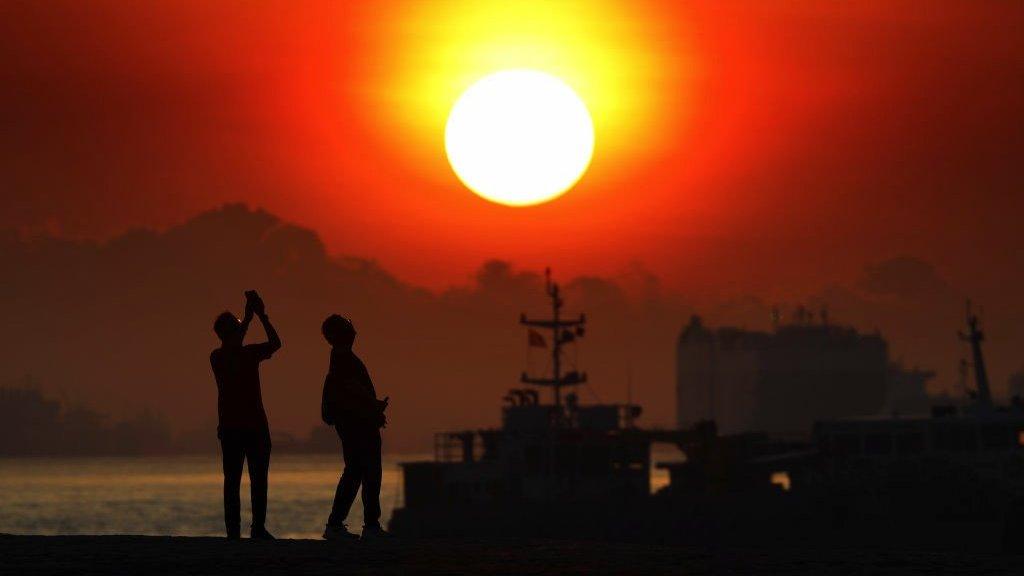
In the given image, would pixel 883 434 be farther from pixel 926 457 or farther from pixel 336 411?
→ pixel 336 411

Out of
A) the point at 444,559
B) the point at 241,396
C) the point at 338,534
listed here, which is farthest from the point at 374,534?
the point at 444,559

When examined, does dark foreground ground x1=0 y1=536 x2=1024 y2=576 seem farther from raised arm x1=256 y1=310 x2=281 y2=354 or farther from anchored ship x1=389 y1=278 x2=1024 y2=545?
anchored ship x1=389 y1=278 x2=1024 y2=545

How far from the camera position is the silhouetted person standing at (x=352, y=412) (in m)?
18.8

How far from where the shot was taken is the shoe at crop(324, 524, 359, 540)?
18.8 m

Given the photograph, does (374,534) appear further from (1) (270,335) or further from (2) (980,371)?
(2) (980,371)

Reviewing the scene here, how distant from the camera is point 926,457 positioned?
7750 cm

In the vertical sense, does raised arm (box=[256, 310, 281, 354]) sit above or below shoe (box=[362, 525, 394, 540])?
above

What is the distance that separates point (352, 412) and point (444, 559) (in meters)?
2.85

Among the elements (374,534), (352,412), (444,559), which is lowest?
(444,559)

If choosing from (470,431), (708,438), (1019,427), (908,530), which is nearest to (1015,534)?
(908,530)

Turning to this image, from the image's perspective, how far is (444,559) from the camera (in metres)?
16.5

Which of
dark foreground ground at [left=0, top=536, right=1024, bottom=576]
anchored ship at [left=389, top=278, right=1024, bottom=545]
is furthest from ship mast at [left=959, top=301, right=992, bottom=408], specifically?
dark foreground ground at [left=0, top=536, right=1024, bottom=576]

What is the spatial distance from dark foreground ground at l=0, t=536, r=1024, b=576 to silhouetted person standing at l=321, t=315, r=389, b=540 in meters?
0.80

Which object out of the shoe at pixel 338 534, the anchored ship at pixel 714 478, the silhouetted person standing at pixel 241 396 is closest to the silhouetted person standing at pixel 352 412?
→ the shoe at pixel 338 534
